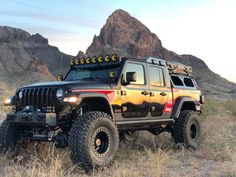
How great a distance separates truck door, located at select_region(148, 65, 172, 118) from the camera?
970 cm

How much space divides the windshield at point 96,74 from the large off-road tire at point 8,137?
1.86m

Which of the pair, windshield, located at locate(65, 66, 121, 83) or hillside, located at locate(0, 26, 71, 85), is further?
hillside, located at locate(0, 26, 71, 85)

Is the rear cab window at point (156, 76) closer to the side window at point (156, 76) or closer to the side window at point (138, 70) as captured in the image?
the side window at point (156, 76)

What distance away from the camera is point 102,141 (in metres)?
8.03

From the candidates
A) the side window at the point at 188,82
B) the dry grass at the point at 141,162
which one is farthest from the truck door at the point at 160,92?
the side window at the point at 188,82

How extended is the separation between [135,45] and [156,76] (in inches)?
4290

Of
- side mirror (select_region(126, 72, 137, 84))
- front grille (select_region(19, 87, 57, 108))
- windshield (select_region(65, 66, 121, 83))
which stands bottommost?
front grille (select_region(19, 87, 57, 108))

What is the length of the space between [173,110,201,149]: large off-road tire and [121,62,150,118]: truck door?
1703 mm

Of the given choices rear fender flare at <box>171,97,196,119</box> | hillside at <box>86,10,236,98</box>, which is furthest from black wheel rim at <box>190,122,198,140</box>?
hillside at <box>86,10,236,98</box>

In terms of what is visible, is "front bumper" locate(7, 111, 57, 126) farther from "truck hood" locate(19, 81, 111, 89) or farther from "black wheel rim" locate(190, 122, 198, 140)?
"black wheel rim" locate(190, 122, 198, 140)

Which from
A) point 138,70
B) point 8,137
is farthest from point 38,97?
point 138,70

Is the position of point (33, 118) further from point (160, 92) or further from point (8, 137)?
point (160, 92)

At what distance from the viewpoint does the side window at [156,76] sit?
9838 millimetres

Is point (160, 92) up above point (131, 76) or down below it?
below
